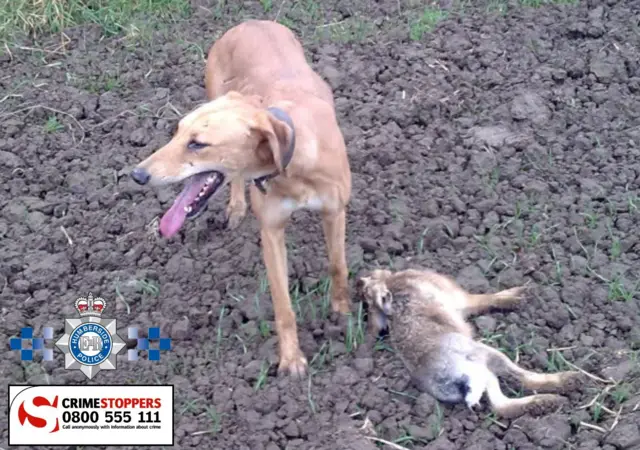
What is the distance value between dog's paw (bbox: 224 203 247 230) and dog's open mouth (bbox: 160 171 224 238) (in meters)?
1.27

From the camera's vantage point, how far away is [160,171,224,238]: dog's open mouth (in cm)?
442

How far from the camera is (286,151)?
4.32m

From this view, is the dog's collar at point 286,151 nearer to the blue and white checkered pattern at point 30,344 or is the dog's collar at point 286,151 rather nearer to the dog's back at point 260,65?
the dog's back at point 260,65

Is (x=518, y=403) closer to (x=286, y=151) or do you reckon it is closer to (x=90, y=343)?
(x=286, y=151)

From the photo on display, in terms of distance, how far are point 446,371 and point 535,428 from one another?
1.48ft

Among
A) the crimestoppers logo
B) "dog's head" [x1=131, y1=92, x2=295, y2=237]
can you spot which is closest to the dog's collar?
"dog's head" [x1=131, y1=92, x2=295, y2=237]

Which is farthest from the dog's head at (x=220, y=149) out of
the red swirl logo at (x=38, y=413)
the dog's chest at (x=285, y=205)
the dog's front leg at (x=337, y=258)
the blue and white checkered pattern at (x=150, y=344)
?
the red swirl logo at (x=38, y=413)

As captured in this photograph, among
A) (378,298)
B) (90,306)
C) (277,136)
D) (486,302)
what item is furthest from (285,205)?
(90,306)

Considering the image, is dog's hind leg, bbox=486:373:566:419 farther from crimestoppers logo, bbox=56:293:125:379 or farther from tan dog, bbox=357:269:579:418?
crimestoppers logo, bbox=56:293:125:379

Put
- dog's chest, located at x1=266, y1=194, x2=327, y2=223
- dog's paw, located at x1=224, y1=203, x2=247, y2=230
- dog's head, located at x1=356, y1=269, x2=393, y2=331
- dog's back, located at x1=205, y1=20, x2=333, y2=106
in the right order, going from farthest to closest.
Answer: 1. dog's paw, located at x1=224, y1=203, x2=247, y2=230
2. dog's back, located at x1=205, y1=20, x2=333, y2=106
3. dog's head, located at x1=356, y1=269, x2=393, y2=331
4. dog's chest, located at x1=266, y1=194, x2=327, y2=223

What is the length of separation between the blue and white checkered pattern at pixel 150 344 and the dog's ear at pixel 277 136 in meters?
1.19

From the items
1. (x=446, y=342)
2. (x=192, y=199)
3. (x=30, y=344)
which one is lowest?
(x=30, y=344)

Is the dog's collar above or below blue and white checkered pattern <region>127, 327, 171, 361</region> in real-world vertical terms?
above

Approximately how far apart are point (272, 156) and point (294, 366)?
3.38 feet
